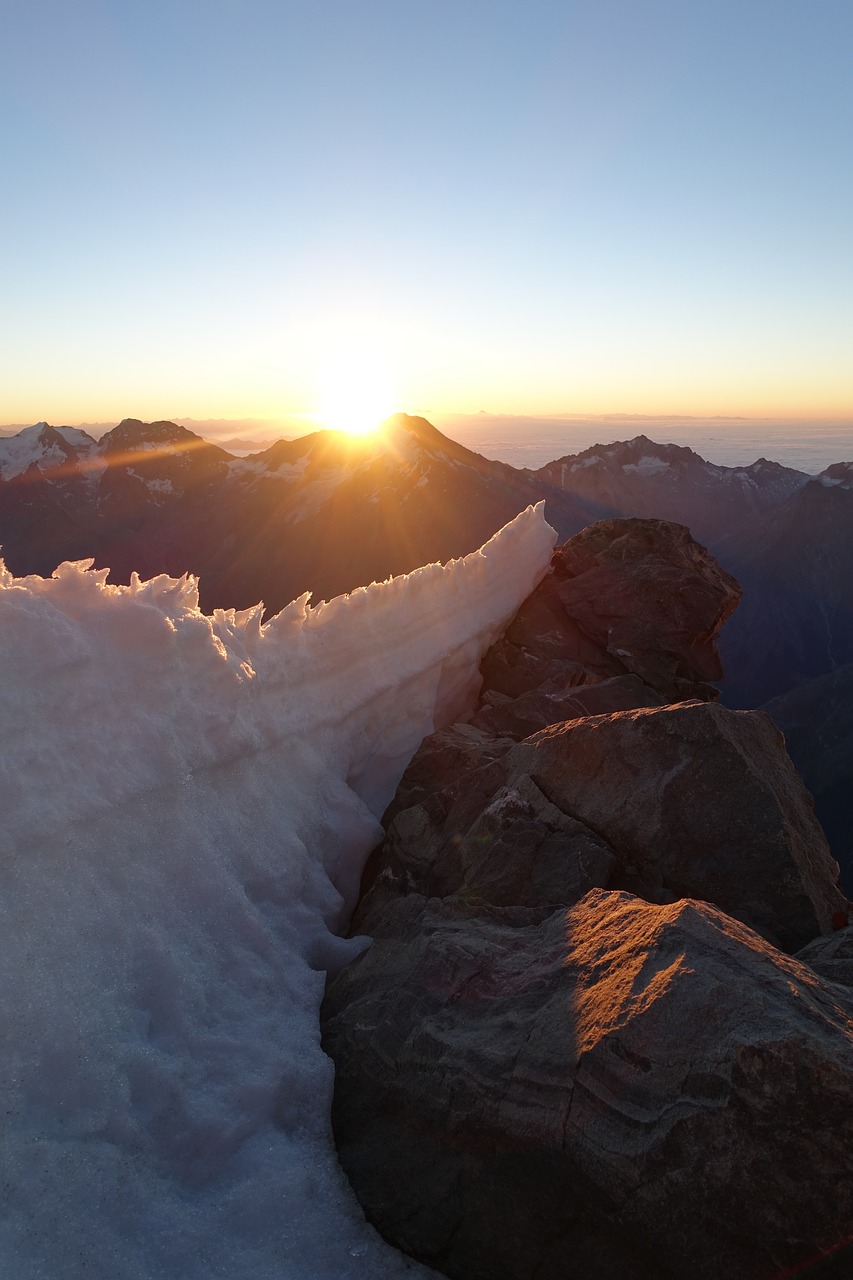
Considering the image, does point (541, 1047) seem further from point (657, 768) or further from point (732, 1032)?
point (657, 768)

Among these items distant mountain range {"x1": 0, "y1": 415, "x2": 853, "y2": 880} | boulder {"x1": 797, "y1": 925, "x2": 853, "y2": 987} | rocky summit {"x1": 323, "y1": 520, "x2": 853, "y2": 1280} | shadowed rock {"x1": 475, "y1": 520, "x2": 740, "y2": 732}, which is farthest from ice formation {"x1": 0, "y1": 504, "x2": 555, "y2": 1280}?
distant mountain range {"x1": 0, "y1": 415, "x2": 853, "y2": 880}

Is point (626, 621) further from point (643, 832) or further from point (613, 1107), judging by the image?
point (613, 1107)

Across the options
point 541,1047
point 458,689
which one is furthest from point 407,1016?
point 458,689

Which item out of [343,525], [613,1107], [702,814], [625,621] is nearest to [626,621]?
[625,621]

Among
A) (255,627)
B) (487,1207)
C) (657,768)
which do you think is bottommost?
(487,1207)

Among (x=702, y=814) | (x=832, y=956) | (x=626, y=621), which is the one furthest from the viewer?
(x=626, y=621)

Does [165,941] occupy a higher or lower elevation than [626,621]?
higher

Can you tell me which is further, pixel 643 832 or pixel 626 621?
pixel 626 621

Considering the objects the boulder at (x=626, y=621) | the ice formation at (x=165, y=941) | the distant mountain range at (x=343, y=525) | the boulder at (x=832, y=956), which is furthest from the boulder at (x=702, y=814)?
the distant mountain range at (x=343, y=525)
